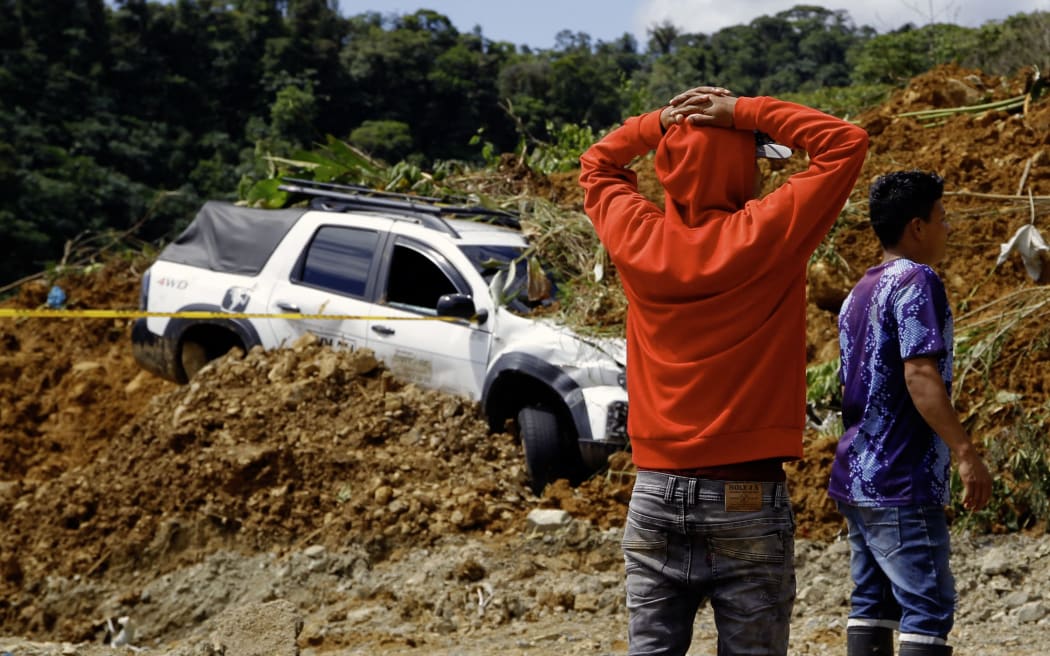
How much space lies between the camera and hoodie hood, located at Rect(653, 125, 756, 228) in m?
3.07

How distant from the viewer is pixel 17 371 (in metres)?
12.3

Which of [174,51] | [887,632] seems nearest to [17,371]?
[887,632]

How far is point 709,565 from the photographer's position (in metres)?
2.97

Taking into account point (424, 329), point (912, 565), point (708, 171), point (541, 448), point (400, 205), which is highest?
point (708, 171)

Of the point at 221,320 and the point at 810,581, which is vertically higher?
the point at 221,320

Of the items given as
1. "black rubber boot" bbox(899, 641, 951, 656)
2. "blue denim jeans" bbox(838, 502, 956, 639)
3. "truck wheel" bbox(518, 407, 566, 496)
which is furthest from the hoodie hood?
"truck wheel" bbox(518, 407, 566, 496)

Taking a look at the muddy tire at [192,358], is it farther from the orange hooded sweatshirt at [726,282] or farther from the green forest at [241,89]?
the green forest at [241,89]

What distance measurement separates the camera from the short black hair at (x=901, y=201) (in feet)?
12.6

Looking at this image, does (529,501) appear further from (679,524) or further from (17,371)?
(17,371)

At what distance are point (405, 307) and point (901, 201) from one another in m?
5.13

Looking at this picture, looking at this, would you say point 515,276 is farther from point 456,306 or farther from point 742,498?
point 742,498

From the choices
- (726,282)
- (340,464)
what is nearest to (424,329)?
(340,464)

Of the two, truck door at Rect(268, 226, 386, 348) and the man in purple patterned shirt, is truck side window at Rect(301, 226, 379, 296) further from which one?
the man in purple patterned shirt

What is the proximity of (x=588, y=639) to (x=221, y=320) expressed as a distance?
451cm
